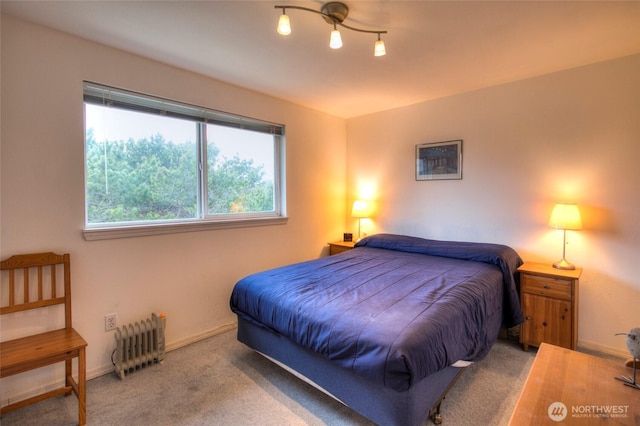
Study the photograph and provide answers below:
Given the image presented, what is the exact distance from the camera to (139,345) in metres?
2.20

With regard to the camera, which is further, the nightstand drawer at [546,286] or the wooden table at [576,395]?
the nightstand drawer at [546,286]

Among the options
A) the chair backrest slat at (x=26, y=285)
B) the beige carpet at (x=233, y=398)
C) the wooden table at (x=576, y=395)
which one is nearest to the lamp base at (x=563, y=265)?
the beige carpet at (x=233, y=398)

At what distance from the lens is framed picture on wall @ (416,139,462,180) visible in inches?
126

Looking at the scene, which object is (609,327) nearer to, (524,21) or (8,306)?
(524,21)

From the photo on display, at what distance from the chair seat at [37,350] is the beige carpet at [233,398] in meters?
0.41

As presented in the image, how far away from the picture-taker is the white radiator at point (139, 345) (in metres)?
2.12

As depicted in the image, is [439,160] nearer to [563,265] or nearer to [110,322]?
[563,265]

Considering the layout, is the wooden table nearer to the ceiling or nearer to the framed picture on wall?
the ceiling

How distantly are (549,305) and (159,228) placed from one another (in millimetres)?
3166

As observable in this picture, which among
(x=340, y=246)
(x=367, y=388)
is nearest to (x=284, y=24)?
(x=367, y=388)

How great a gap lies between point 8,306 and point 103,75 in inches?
63.1

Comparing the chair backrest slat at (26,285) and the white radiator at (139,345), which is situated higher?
the chair backrest slat at (26,285)

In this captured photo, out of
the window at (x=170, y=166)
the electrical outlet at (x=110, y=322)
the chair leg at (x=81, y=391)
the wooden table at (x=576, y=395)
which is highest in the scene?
the window at (x=170, y=166)

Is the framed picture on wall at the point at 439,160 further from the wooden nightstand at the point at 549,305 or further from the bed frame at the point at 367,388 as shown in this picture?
the bed frame at the point at 367,388
